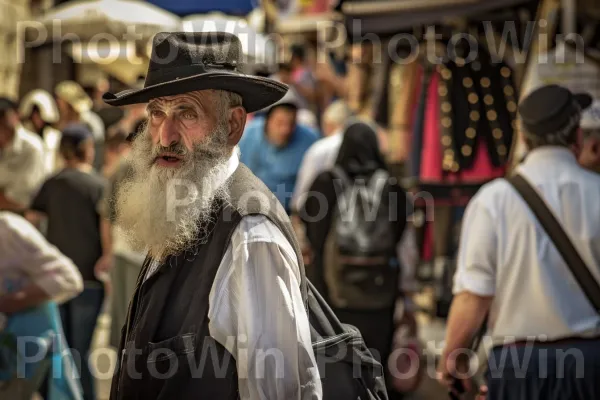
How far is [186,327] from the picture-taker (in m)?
2.94

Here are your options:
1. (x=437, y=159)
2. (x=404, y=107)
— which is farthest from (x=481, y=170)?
(x=404, y=107)

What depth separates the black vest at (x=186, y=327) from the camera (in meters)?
2.90

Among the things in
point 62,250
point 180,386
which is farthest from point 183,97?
point 62,250

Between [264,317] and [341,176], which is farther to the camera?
[341,176]

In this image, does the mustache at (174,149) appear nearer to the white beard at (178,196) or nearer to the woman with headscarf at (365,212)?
the white beard at (178,196)

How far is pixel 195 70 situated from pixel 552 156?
70.8 inches

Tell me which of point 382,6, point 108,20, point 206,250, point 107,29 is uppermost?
point 382,6

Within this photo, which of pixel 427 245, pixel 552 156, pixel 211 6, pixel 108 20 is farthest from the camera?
pixel 108 20

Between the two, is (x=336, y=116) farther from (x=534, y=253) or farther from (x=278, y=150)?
(x=534, y=253)

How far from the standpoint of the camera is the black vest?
290 cm

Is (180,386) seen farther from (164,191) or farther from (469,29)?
(469,29)

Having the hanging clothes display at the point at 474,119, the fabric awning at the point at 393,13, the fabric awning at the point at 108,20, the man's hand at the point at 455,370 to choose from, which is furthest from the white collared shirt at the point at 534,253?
the fabric awning at the point at 108,20

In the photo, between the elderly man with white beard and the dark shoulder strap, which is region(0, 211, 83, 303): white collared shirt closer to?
the elderly man with white beard

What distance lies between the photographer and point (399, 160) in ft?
33.7
